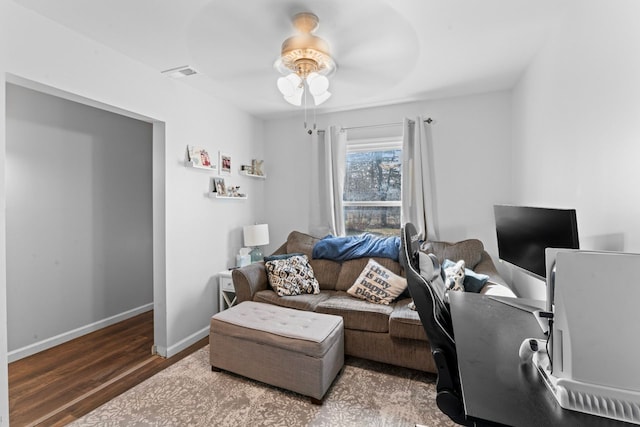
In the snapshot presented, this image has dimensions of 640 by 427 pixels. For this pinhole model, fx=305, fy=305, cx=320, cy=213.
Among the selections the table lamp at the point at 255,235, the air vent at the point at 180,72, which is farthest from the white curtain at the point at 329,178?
the air vent at the point at 180,72

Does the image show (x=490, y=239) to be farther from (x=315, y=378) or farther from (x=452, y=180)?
(x=315, y=378)

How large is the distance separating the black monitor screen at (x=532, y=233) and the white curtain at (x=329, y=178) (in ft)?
6.01

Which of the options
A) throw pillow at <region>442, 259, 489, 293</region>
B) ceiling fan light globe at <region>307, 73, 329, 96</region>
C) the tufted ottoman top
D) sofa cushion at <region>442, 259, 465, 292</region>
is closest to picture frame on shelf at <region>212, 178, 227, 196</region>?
the tufted ottoman top

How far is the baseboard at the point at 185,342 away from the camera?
2732 millimetres

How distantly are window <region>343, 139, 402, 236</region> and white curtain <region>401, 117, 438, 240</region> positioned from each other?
0.18 metres

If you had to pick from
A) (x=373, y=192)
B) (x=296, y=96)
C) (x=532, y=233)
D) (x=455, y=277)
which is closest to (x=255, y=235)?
(x=373, y=192)

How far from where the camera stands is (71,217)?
9.95ft

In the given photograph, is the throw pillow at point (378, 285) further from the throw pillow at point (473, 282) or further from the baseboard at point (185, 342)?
the baseboard at point (185, 342)

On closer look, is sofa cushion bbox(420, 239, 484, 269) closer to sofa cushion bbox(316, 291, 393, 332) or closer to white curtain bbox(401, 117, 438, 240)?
white curtain bbox(401, 117, 438, 240)

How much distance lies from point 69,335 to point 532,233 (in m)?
3.98

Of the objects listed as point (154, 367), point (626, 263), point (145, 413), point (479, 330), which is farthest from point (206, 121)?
point (626, 263)

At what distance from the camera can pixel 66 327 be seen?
9.71 ft

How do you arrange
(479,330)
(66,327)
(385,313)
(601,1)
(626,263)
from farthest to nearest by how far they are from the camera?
(66,327) < (385,313) < (601,1) < (479,330) < (626,263)

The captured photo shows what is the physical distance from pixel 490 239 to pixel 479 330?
2.34 m
